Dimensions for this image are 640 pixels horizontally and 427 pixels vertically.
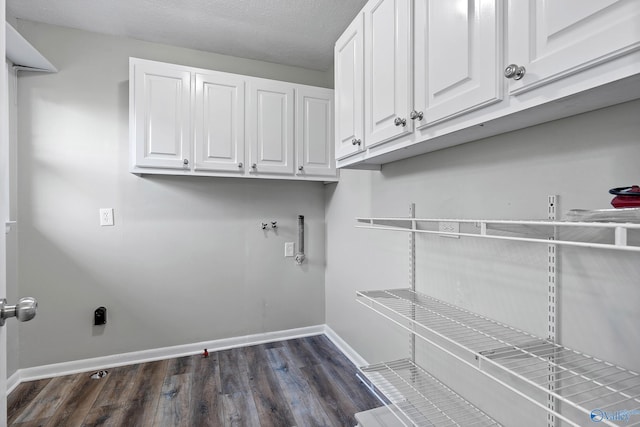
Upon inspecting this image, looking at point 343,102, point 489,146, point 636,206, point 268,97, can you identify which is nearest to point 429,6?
point 489,146

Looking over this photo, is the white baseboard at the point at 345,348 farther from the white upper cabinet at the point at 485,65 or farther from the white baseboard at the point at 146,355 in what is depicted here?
the white upper cabinet at the point at 485,65

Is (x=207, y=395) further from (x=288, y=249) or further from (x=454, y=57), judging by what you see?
(x=454, y=57)

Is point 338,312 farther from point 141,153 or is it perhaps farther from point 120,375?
point 141,153

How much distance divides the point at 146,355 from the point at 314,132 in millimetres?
2228

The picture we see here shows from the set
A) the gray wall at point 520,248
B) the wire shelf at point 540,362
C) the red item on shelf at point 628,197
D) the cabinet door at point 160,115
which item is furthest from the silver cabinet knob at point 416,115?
the cabinet door at point 160,115

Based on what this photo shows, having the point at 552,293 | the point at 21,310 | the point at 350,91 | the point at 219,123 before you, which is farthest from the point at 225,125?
the point at 552,293

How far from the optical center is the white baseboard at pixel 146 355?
2148mm

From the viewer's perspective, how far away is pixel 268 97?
7.91 feet

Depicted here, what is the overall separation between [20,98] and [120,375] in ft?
6.75

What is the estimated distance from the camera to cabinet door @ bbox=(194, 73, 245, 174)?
2244mm

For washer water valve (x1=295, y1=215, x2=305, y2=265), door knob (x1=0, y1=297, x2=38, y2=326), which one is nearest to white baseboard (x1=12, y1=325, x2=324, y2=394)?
washer water valve (x1=295, y1=215, x2=305, y2=265)

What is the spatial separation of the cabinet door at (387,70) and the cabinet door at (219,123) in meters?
1.18

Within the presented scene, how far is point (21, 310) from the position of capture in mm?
726

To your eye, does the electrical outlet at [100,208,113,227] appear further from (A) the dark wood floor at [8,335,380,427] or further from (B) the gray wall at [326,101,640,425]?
(B) the gray wall at [326,101,640,425]
